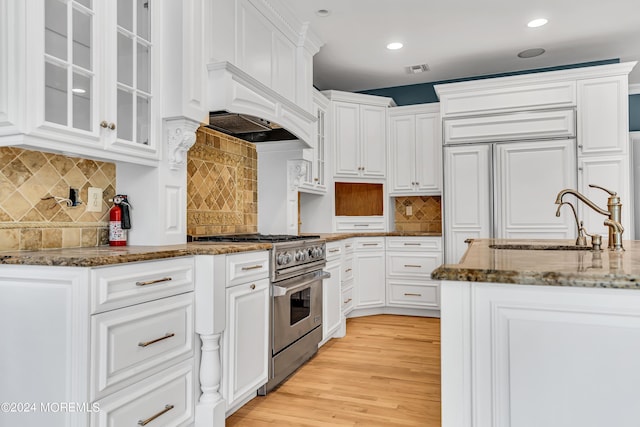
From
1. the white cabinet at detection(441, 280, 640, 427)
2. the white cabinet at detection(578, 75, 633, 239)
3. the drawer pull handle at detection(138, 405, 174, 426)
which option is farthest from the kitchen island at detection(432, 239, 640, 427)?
the white cabinet at detection(578, 75, 633, 239)

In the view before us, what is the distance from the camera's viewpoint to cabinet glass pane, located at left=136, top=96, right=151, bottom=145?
2.19 metres

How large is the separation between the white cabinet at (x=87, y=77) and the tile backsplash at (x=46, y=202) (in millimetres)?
266

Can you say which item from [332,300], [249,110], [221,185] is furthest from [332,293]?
[249,110]

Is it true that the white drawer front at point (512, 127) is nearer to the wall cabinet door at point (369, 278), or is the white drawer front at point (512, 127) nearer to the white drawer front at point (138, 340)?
the wall cabinet door at point (369, 278)

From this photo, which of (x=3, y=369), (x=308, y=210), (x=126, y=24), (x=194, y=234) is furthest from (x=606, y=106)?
(x=3, y=369)

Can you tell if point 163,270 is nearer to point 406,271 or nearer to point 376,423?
point 376,423

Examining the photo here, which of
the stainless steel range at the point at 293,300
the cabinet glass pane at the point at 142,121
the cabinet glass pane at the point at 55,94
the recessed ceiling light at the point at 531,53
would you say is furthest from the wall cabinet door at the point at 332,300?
the recessed ceiling light at the point at 531,53

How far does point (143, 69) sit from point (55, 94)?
58 cm

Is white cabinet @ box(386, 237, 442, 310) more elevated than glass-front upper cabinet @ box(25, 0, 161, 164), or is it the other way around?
glass-front upper cabinet @ box(25, 0, 161, 164)

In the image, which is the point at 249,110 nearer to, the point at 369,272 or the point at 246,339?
the point at 246,339

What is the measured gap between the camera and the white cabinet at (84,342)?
4.91 feet

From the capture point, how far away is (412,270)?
183 inches

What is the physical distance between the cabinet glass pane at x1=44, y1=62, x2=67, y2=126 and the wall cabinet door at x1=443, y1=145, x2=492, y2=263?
139 inches

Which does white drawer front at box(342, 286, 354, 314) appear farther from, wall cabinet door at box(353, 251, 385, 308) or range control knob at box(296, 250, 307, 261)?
range control knob at box(296, 250, 307, 261)
